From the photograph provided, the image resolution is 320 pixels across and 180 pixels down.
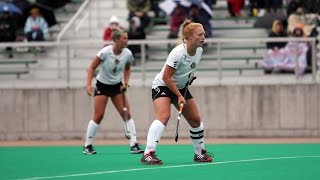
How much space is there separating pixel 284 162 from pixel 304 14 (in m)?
10.8

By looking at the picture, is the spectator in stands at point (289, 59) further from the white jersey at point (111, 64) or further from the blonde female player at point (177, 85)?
the blonde female player at point (177, 85)

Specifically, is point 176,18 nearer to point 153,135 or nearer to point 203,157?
point 203,157

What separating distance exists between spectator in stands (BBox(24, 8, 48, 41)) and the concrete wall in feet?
10.9

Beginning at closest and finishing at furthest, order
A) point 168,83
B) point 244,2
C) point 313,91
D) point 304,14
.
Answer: point 168,83 < point 313,91 < point 304,14 < point 244,2

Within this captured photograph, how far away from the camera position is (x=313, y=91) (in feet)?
81.5

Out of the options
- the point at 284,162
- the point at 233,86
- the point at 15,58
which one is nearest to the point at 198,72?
the point at 233,86

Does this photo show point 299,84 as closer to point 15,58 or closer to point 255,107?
point 255,107

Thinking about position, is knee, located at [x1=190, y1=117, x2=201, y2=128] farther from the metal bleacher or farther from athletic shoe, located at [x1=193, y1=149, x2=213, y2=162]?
the metal bleacher

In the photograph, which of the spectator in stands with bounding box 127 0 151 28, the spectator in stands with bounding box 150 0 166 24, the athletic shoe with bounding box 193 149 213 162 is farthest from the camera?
the spectator in stands with bounding box 150 0 166 24

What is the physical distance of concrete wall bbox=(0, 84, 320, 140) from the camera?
24.9m

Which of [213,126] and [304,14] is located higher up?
[304,14]

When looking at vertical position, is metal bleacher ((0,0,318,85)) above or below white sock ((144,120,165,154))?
above

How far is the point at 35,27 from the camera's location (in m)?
28.8

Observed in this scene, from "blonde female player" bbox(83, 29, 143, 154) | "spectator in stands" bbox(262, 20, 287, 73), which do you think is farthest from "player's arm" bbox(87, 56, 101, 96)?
"spectator in stands" bbox(262, 20, 287, 73)
